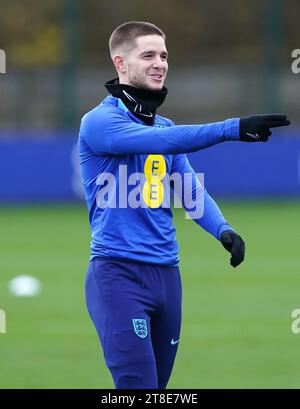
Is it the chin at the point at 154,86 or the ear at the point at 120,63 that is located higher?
the ear at the point at 120,63

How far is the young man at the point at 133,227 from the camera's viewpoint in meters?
6.03

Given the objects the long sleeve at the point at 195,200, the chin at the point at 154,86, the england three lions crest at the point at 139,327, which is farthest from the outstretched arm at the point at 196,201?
the england three lions crest at the point at 139,327

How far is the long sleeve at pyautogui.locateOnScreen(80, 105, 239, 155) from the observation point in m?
5.71

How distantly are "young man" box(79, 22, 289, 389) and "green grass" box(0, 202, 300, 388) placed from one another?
2.37 metres

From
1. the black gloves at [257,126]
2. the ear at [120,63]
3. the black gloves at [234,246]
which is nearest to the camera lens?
the black gloves at [257,126]

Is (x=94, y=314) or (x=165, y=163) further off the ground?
(x=165, y=163)

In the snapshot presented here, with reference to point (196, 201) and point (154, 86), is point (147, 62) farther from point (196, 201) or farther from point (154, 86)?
point (196, 201)

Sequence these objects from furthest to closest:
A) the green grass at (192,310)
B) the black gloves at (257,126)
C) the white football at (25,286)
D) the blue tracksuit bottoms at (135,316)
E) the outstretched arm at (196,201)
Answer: the white football at (25,286), the green grass at (192,310), the outstretched arm at (196,201), the blue tracksuit bottoms at (135,316), the black gloves at (257,126)

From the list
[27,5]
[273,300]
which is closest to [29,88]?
[27,5]

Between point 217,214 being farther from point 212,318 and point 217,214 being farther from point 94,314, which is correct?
point 212,318

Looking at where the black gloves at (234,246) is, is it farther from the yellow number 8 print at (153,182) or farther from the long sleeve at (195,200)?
the yellow number 8 print at (153,182)

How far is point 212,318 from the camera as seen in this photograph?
11.9m

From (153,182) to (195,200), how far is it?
1.48 ft

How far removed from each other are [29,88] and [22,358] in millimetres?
15620
